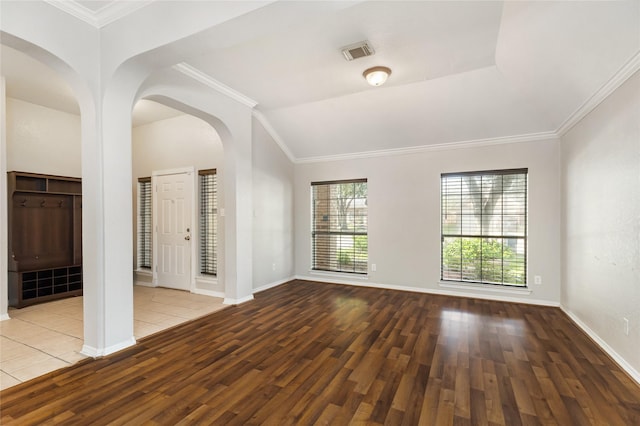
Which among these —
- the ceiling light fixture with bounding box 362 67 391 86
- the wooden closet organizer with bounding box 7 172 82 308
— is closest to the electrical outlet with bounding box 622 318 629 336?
the ceiling light fixture with bounding box 362 67 391 86

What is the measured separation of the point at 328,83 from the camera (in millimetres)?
3904

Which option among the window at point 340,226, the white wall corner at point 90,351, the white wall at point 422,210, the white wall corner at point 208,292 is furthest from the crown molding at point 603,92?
the white wall corner at point 208,292

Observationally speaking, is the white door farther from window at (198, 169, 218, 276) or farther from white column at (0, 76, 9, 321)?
white column at (0, 76, 9, 321)

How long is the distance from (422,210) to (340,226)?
5.19 ft

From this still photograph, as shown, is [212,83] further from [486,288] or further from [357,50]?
[486,288]

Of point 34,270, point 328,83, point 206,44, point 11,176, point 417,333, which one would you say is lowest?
point 417,333

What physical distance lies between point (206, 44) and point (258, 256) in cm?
335

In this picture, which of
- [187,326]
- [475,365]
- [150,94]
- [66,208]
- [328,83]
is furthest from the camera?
[66,208]

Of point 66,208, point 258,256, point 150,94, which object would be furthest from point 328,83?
point 66,208

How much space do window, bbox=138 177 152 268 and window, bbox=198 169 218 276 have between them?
146 cm

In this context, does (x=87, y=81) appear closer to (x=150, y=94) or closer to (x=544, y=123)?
(x=150, y=94)

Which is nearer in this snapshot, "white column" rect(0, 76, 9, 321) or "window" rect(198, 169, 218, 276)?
"white column" rect(0, 76, 9, 321)

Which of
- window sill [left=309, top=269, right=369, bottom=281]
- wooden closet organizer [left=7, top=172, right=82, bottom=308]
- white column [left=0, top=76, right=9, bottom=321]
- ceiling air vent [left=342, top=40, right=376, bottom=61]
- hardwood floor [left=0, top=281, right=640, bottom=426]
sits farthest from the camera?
window sill [left=309, top=269, right=369, bottom=281]

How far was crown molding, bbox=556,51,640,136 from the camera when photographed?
241cm
